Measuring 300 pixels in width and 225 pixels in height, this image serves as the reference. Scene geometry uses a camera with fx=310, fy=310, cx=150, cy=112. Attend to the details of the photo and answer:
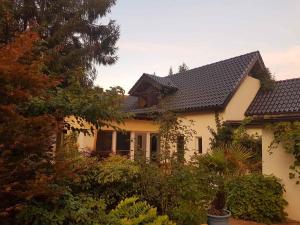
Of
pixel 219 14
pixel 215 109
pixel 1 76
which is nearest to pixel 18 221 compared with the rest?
pixel 1 76

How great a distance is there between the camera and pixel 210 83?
2083cm

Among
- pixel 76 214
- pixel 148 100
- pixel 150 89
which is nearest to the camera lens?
pixel 76 214

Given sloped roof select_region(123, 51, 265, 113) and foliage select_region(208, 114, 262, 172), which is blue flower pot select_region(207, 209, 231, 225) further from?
sloped roof select_region(123, 51, 265, 113)

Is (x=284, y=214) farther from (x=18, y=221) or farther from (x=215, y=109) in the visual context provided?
(x=215, y=109)

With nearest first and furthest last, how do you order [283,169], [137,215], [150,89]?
[137,215], [283,169], [150,89]

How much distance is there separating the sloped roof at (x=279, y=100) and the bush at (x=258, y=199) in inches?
319

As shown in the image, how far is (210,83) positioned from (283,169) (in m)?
11.9

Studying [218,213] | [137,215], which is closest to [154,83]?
[218,213]

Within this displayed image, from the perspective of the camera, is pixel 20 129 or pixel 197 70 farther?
pixel 197 70

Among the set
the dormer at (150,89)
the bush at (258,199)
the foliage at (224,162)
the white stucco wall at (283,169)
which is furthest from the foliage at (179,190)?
the dormer at (150,89)

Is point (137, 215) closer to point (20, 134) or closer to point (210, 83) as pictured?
point (20, 134)

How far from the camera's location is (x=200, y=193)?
6.71 metres

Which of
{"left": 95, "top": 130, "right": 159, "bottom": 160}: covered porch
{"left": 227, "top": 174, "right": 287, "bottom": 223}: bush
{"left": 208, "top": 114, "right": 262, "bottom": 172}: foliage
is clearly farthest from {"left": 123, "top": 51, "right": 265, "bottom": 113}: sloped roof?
A: {"left": 227, "top": 174, "right": 287, "bottom": 223}: bush

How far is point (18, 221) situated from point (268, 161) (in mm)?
7991
